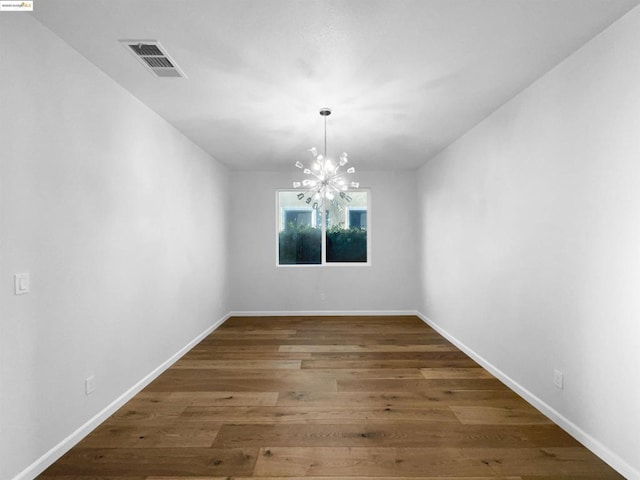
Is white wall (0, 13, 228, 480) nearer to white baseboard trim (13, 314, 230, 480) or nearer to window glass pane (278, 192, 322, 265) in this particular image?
white baseboard trim (13, 314, 230, 480)

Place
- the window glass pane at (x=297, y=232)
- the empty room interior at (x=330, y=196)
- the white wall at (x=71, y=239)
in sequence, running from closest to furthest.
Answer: the white wall at (x=71, y=239), the empty room interior at (x=330, y=196), the window glass pane at (x=297, y=232)

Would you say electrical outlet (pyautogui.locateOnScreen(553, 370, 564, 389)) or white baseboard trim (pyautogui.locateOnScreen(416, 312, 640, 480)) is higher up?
electrical outlet (pyautogui.locateOnScreen(553, 370, 564, 389))

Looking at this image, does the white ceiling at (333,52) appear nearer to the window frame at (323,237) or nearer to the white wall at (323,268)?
the white wall at (323,268)

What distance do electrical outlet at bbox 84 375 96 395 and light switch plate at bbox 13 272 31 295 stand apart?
850 mm

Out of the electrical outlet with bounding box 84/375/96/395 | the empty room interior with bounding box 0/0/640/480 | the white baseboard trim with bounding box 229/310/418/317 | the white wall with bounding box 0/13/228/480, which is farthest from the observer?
the white baseboard trim with bounding box 229/310/418/317

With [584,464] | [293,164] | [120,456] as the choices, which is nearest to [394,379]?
[584,464]

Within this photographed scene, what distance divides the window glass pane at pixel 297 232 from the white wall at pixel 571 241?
10.1 feet

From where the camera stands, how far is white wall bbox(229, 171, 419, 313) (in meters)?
5.92

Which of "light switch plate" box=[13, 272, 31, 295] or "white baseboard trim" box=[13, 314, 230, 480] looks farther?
"white baseboard trim" box=[13, 314, 230, 480]

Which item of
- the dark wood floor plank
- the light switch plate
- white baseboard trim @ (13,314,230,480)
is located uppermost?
the light switch plate

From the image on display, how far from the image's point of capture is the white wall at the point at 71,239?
1736mm

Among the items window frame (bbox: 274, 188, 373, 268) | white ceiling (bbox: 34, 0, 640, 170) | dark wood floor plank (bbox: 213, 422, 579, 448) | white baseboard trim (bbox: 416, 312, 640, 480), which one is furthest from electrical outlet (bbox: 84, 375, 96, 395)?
window frame (bbox: 274, 188, 373, 268)

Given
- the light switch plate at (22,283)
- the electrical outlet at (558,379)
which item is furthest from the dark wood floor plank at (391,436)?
the light switch plate at (22,283)

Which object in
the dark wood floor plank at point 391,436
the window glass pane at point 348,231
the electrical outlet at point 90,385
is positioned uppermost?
the window glass pane at point 348,231
